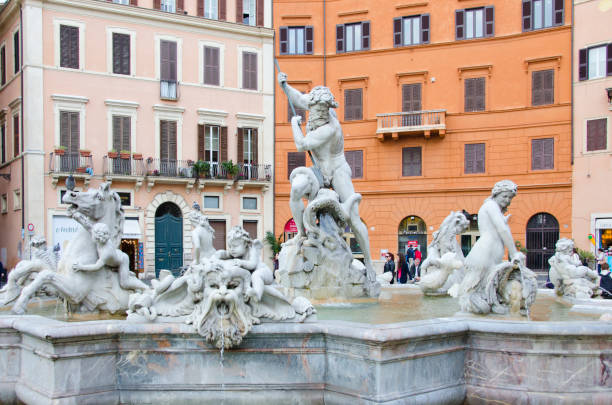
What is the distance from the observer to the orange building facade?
92.2 ft

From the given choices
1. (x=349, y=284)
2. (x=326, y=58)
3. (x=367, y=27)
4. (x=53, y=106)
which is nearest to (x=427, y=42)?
(x=367, y=27)

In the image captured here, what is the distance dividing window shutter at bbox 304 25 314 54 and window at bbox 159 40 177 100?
6563 millimetres

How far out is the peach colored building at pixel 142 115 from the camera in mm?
27031

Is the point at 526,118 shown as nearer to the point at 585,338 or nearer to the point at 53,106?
the point at 53,106

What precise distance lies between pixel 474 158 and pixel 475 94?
299 cm

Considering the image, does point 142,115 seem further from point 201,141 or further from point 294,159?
point 294,159

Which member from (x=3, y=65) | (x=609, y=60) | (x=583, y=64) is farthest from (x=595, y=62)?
(x=3, y=65)

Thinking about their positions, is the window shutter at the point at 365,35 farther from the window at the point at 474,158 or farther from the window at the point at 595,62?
the window at the point at 595,62

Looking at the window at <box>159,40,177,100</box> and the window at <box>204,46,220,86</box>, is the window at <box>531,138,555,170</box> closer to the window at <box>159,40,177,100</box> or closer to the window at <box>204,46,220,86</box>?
the window at <box>204,46,220,86</box>

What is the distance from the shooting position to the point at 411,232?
98.4 feet

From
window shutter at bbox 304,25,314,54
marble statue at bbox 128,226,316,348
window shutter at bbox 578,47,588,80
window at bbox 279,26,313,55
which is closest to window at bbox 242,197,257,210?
window at bbox 279,26,313,55

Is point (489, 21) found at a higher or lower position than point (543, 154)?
higher

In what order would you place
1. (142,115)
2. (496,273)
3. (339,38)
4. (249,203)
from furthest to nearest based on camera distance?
(339,38) → (249,203) → (142,115) → (496,273)

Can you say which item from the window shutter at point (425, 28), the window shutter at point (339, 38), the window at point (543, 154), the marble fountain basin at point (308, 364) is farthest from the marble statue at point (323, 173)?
the window shutter at point (339, 38)
